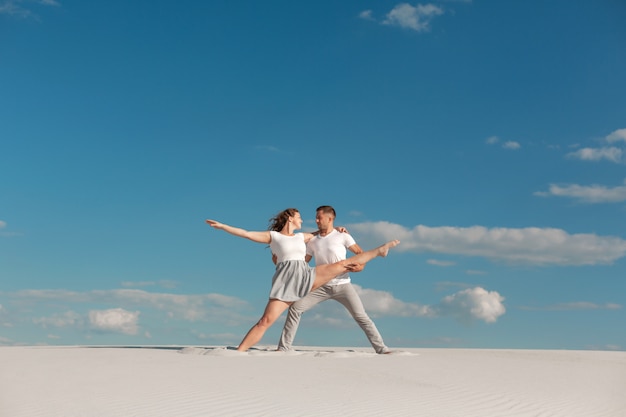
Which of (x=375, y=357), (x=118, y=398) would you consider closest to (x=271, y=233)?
(x=375, y=357)

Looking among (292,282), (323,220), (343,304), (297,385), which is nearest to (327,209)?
(323,220)

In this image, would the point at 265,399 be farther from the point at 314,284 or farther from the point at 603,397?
the point at 314,284

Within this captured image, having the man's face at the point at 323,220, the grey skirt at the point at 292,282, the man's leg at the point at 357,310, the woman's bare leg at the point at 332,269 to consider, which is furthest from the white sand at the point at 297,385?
the man's face at the point at 323,220

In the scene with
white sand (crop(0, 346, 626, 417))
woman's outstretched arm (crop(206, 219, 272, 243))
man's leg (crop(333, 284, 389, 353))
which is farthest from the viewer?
man's leg (crop(333, 284, 389, 353))

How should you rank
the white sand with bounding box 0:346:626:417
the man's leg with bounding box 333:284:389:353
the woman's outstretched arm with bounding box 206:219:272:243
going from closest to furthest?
the white sand with bounding box 0:346:626:417
the woman's outstretched arm with bounding box 206:219:272:243
the man's leg with bounding box 333:284:389:353

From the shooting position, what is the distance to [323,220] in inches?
438

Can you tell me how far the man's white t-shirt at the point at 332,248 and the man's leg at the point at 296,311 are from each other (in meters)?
0.25

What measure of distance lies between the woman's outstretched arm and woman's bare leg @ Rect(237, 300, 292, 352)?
957mm

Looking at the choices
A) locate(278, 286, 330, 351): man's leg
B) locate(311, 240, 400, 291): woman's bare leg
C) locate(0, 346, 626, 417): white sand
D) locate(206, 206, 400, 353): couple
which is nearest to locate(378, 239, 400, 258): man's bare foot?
locate(206, 206, 400, 353): couple

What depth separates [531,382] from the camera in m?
8.30

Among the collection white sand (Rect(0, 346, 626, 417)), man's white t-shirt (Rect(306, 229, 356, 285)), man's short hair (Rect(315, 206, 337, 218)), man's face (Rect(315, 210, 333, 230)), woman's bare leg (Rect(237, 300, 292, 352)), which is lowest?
white sand (Rect(0, 346, 626, 417))

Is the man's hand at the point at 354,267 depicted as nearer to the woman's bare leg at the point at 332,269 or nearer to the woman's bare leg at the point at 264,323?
the woman's bare leg at the point at 332,269

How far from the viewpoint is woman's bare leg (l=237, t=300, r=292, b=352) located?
10.9 meters

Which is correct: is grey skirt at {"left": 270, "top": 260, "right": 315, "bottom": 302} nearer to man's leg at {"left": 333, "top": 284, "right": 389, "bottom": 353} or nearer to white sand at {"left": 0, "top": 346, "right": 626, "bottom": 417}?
man's leg at {"left": 333, "top": 284, "right": 389, "bottom": 353}
